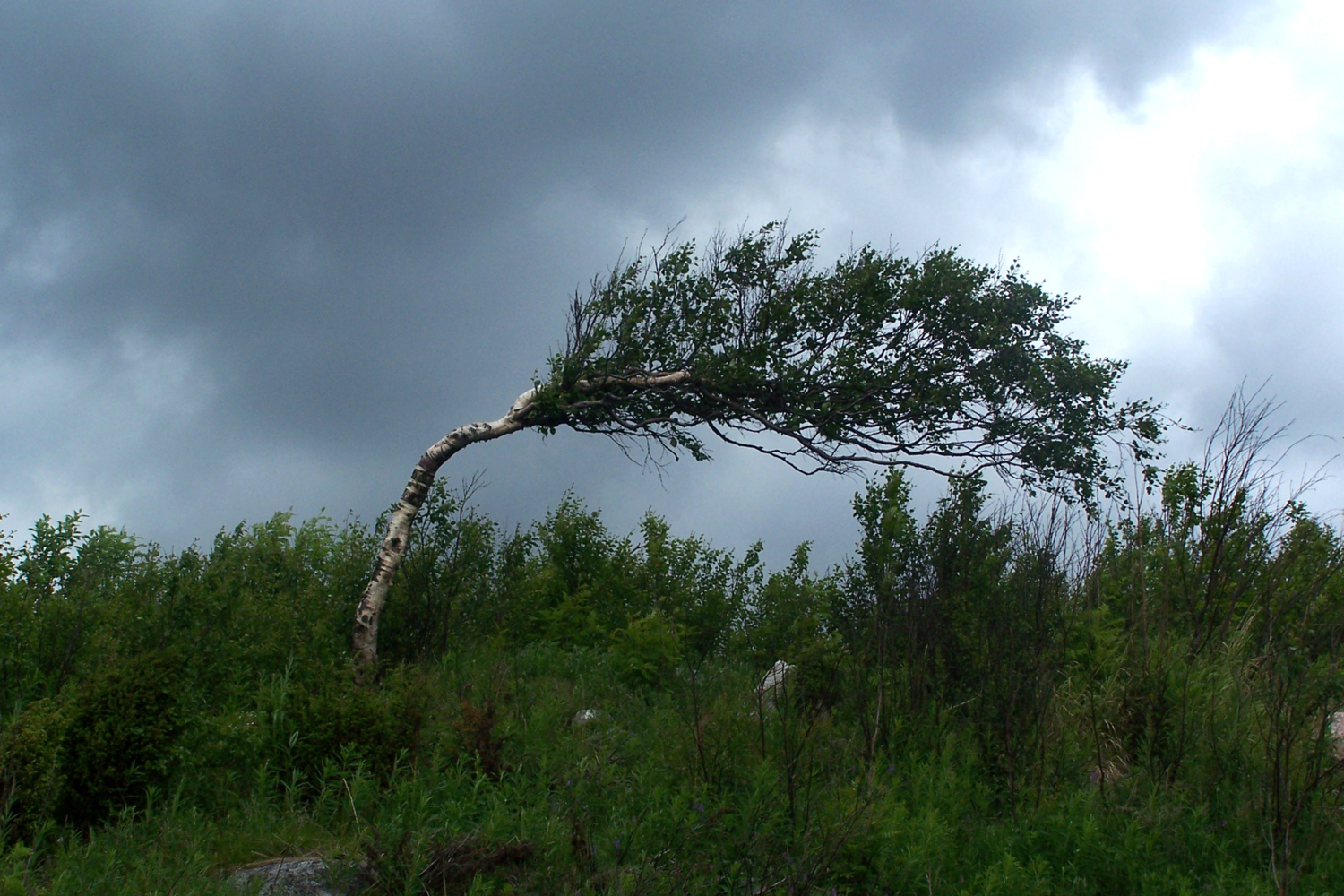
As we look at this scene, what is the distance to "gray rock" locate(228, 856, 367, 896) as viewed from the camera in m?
5.45

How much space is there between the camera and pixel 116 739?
6469 mm

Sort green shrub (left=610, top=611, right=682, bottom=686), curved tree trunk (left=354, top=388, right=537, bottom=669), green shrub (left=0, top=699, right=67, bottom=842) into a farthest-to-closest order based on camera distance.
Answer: curved tree trunk (left=354, top=388, right=537, bottom=669), green shrub (left=610, top=611, right=682, bottom=686), green shrub (left=0, top=699, right=67, bottom=842)

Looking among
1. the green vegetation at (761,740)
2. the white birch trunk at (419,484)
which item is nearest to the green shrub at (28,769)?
the green vegetation at (761,740)

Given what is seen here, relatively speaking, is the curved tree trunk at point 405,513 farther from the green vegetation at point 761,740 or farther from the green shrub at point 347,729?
the green shrub at point 347,729

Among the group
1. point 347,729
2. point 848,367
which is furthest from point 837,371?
point 347,729

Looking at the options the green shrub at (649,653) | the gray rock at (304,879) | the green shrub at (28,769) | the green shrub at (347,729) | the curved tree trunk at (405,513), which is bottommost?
the gray rock at (304,879)

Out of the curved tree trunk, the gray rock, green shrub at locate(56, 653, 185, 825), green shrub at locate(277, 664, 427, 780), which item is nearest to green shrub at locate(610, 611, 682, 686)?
the curved tree trunk

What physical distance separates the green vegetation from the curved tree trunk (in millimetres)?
883

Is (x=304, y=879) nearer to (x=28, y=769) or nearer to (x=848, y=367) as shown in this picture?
(x=28, y=769)

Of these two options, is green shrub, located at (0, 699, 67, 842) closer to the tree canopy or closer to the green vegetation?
the green vegetation

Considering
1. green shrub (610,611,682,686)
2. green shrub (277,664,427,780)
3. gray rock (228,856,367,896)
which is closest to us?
gray rock (228,856,367,896)

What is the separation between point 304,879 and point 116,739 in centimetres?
195

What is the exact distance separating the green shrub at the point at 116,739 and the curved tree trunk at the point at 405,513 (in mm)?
4483

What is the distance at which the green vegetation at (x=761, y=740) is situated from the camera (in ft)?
19.2
